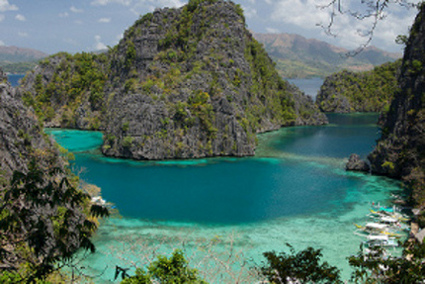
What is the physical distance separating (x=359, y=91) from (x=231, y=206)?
111 metres

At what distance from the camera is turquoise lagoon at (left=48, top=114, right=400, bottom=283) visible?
78.2 ft

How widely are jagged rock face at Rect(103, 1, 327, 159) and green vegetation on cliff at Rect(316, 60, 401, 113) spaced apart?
1311 inches

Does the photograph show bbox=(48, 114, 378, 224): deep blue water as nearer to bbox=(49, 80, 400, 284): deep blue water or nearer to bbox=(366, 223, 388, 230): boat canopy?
bbox=(49, 80, 400, 284): deep blue water

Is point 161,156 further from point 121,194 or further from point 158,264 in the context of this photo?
point 158,264

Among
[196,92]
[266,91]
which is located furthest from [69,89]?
[266,91]

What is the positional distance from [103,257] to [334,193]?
25600 millimetres

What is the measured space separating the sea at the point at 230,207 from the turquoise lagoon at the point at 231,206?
85 mm

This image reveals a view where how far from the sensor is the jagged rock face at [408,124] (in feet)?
129

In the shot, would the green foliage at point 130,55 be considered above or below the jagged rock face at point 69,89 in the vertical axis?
above

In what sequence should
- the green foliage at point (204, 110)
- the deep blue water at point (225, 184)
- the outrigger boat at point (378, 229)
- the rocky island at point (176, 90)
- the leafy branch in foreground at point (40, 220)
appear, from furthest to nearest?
1. the green foliage at point (204, 110)
2. the rocky island at point (176, 90)
3. the deep blue water at point (225, 184)
4. the outrigger boat at point (378, 229)
5. the leafy branch in foreground at point (40, 220)

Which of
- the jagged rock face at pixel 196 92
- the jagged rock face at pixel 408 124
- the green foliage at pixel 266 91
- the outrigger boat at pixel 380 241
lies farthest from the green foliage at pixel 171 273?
the green foliage at pixel 266 91

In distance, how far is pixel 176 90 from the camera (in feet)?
195

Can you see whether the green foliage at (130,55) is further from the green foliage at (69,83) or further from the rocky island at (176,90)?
the green foliage at (69,83)

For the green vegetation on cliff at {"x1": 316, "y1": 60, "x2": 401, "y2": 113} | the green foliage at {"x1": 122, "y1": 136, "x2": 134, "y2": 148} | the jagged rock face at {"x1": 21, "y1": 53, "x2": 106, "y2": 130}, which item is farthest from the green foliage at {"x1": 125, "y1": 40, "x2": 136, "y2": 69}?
the green vegetation on cliff at {"x1": 316, "y1": 60, "x2": 401, "y2": 113}
